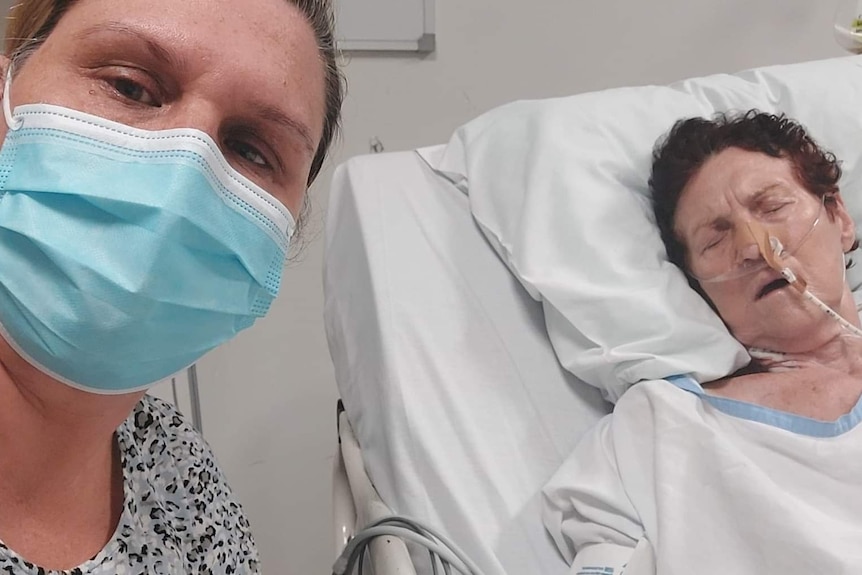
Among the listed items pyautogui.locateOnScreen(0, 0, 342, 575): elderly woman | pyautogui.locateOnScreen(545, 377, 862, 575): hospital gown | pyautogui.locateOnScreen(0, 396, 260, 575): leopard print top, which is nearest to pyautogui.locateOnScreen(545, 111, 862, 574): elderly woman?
pyautogui.locateOnScreen(545, 377, 862, 575): hospital gown

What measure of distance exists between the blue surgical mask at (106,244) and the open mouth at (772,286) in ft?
2.62

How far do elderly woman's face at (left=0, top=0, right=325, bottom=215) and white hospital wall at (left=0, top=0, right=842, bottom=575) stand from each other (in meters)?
1.05

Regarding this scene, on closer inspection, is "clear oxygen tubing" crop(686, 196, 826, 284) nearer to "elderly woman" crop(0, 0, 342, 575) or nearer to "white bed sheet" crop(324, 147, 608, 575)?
"white bed sheet" crop(324, 147, 608, 575)

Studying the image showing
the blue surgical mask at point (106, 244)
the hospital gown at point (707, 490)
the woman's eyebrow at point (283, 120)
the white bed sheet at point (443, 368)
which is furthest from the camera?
the white bed sheet at point (443, 368)

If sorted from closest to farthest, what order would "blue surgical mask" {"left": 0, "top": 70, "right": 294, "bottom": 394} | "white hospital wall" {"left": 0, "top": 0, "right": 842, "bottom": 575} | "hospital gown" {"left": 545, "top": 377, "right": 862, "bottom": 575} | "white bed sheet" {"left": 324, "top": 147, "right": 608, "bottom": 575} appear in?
"blue surgical mask" {"left": 0, "top": 70, "right": 294, "bottom": 394}
"hospital gown" {"left": 545, "top": 377, "right": 862, "bottom": 575}
"white bed sheet" {"left": 324, "top": 147, "right": 608, "bottom": 575}
"white hospital wall" {"left": 0, "top": 0, "right": 842, "bottom": 575}

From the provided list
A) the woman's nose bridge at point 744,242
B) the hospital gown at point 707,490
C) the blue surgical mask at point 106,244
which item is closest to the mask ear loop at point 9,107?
the blue surgical mask at point 106,244

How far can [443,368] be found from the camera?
46.5 inches

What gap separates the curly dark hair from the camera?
124cm

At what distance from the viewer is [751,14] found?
1.96m

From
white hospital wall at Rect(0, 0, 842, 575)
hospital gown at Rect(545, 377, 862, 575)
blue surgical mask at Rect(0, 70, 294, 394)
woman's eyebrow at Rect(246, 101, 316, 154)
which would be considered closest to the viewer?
blue surgical mask at Rect(0, 70, 294, 394)

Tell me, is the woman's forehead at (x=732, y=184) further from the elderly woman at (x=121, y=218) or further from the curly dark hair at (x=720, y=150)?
the elderly woman at (x=121, y=218)

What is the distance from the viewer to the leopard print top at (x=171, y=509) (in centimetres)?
80

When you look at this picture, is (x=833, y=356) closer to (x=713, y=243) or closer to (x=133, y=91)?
(x=713, y=243)

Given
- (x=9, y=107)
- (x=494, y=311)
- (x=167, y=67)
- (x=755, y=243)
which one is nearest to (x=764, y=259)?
(x=755, y=243)
